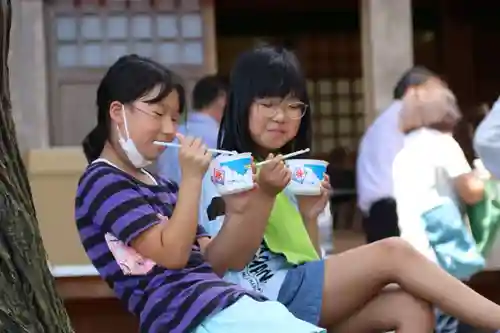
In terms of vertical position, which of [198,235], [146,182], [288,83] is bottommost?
[198,235]

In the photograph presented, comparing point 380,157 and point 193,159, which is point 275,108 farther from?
point 380,157

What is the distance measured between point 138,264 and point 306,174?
50cm

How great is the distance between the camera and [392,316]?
2.44 m

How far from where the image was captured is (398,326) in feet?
7.98

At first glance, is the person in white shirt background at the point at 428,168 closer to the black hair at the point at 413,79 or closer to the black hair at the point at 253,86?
the black hair at the point at 413,79

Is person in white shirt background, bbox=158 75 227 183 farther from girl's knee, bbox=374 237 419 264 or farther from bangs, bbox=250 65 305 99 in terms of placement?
girl's knee, bbox=374 237 419 264

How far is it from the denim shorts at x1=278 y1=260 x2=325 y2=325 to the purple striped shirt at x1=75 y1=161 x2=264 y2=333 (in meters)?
0.23

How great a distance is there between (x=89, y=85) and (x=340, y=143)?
570 centimetres

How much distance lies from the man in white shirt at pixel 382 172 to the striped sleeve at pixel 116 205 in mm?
2344

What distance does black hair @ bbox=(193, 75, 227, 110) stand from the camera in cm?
502

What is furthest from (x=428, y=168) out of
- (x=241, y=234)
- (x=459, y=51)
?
(x=459, y=51)

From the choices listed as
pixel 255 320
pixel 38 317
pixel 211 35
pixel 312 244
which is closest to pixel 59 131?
pixel 211 35

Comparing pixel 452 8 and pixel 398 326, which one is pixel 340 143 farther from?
pixel 398 326

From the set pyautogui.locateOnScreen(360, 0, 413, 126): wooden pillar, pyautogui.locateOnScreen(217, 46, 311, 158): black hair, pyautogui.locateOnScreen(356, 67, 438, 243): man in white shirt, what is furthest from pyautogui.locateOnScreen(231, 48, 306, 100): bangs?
pyautogui.locateOnScreen(360, 0, 413, 126): wooden pillar
